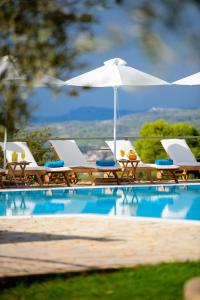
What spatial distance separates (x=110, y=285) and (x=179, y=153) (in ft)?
30.5

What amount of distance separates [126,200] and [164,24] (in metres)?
7.47

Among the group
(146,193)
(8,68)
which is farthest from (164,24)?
(146,193)

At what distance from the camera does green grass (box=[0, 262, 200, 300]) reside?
376 centimetres

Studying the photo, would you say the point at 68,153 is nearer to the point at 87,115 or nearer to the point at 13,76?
the point at 13,76

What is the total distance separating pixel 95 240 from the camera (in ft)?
17.8

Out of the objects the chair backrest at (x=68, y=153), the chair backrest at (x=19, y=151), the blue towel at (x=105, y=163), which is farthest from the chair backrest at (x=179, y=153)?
the chair backrest at (x=19, y=151)

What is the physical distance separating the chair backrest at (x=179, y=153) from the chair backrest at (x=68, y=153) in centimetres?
179

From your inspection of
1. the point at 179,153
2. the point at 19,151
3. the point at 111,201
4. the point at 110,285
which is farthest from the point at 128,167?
the point at 110,285

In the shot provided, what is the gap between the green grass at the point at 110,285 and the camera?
148 inches

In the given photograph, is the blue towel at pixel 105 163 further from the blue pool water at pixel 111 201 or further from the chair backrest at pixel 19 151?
the chair backrest at pixel 19 151

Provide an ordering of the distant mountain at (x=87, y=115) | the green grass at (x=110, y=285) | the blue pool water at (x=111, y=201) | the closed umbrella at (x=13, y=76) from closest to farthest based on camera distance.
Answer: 1. the closed umbrella at (x=13, y=76)
2. the green grass at (x=110, y=285)
3. the blue pool water at (x=111, y=201)
4. the distant mountain at (x=87, y=115)

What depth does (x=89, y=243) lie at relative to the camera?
524 cm

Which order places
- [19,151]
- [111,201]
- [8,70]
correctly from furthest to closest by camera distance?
[19,151] → [111,201] → [8,70]

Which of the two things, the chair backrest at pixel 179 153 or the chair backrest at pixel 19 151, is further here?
the chair backrest at pixel 179 153
